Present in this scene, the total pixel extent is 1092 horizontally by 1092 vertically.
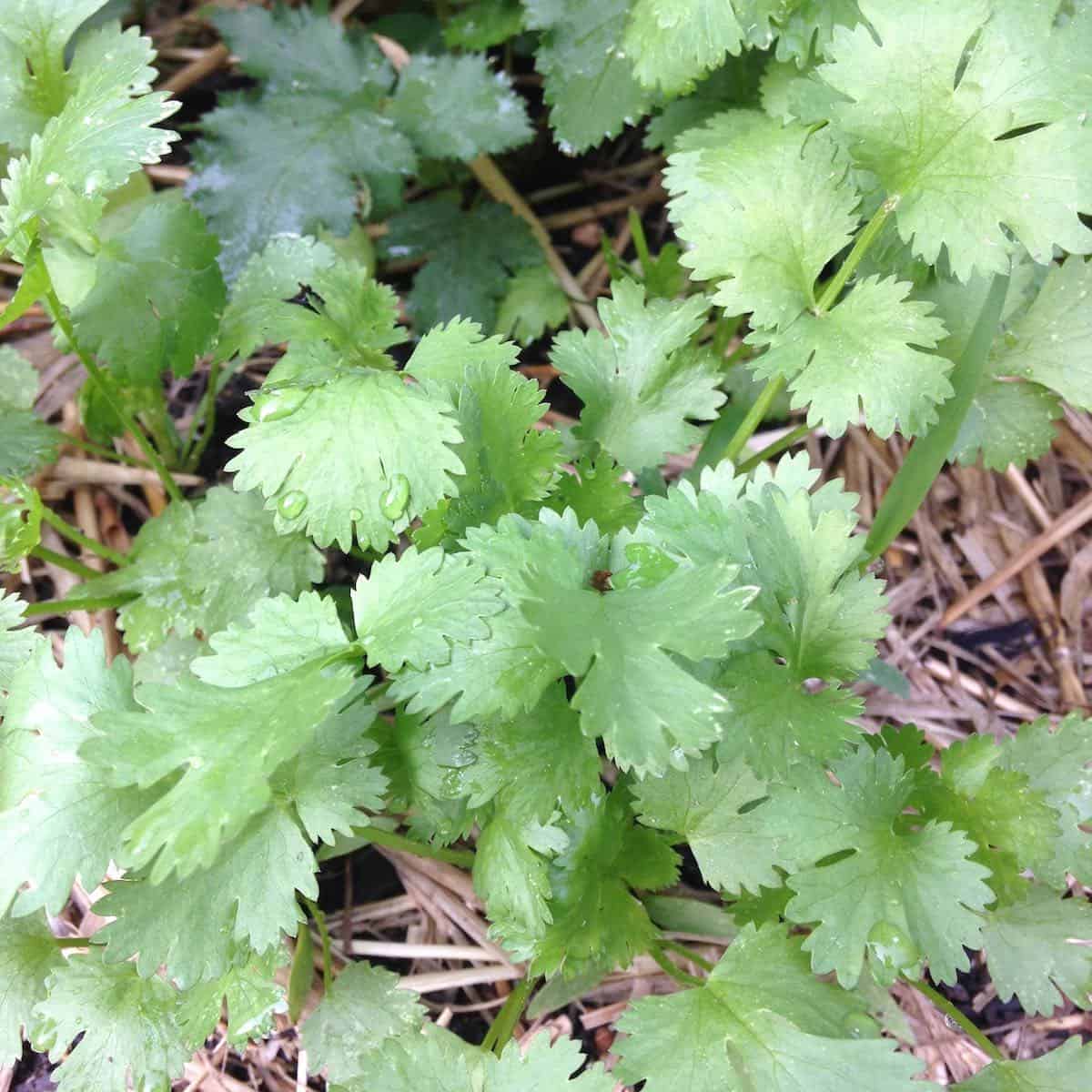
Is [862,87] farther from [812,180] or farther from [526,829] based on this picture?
[526,829]

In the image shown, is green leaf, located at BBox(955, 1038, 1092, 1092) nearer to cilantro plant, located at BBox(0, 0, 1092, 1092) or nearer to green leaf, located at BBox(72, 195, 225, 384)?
cilantro plant, located at BBox(0, 0, 1092, 1092)

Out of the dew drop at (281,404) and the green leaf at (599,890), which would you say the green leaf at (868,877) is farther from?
the dew drop at (281,404)

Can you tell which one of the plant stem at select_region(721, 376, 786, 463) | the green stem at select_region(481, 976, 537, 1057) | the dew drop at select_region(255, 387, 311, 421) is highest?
the dew drop at select_region(255, 387, 311, 421)

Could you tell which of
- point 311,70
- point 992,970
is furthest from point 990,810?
point 311,70

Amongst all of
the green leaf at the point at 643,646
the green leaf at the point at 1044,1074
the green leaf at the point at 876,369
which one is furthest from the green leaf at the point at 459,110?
the green leaf at the point at 1044,1074

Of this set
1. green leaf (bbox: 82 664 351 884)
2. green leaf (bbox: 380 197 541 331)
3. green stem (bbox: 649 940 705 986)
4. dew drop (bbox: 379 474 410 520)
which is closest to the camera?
green leaf (bbox: 82 664 351 884)

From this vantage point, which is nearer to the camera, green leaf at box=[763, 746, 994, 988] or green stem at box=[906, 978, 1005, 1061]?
green leaf at box=[763, 746, 994, 988]

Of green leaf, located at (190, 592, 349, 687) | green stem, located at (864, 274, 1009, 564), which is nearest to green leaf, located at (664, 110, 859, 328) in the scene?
green stem, located at (864, 274, 1009, 564)
